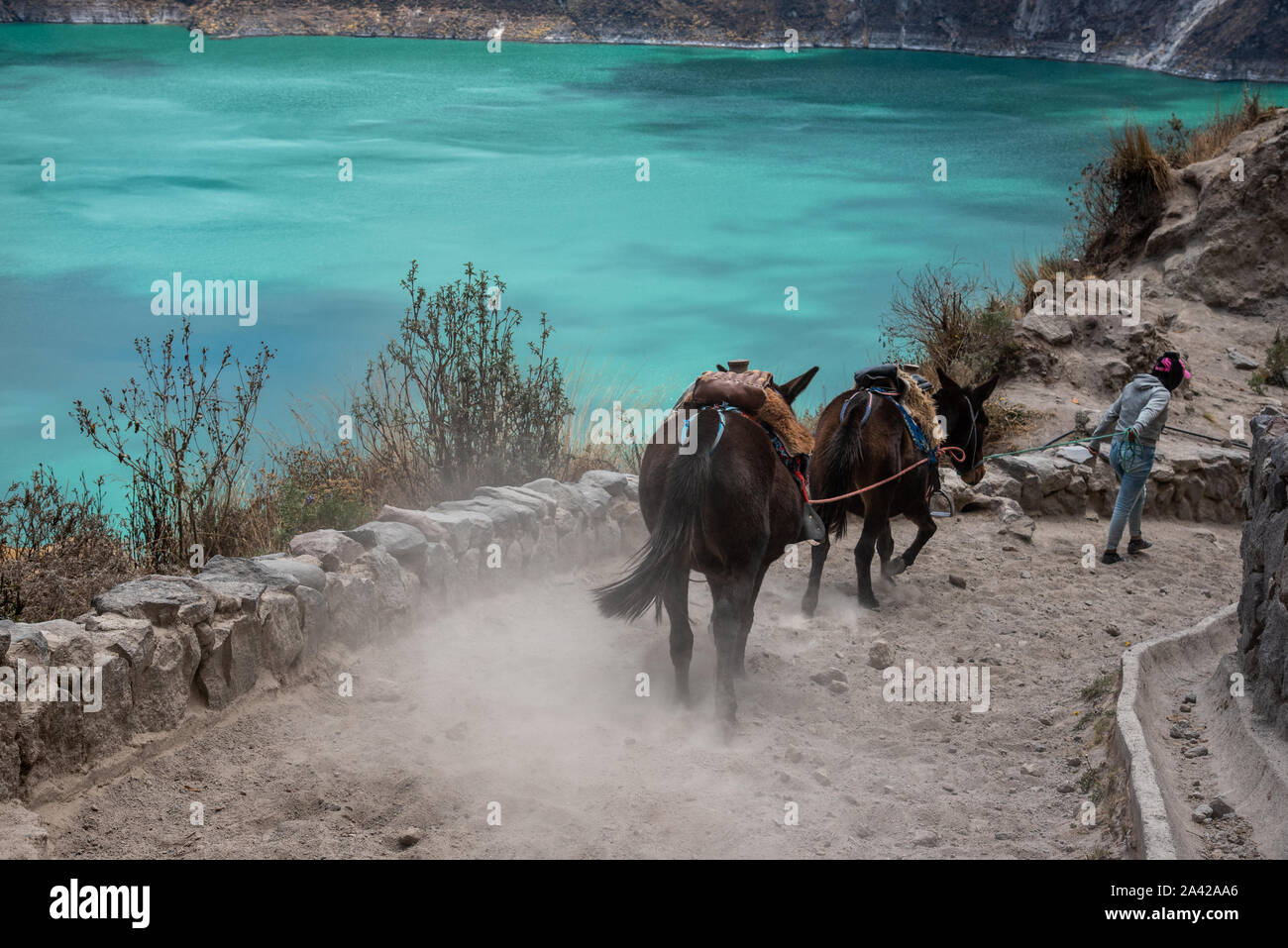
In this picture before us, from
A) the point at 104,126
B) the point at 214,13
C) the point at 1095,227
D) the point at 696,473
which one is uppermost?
the point at 214,13

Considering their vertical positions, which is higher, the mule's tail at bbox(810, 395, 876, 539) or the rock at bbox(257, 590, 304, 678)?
the mule's tail at bbox(810, 395, 876, 539)

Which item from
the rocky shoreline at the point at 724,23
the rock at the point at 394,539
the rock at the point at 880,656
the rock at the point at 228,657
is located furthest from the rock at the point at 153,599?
the rocky shoreline at the point at 724,23

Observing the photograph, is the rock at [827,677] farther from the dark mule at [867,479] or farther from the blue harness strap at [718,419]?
the blue harness strap at [718,419]

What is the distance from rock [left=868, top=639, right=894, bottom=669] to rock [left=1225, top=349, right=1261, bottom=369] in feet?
26.4

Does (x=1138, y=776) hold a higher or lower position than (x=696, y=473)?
lower

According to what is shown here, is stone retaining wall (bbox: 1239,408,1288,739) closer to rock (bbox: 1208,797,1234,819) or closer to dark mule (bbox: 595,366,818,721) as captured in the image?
rock (bbox: 1208,797,1234,819)

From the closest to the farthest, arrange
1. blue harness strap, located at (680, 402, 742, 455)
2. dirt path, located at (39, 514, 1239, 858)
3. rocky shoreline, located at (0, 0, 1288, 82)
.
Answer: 1. dirt path, located at (39, 514, 1239, 858)
2. blue harness strap, located at (680, 402, 742, 455)
3. rocky shoreline, located at (0, 0, 1288, 82)

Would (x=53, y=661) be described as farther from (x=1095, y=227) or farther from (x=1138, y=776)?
(x=1095, y=227)

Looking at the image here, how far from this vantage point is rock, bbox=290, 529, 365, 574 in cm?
587

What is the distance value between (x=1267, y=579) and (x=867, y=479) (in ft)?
8.86

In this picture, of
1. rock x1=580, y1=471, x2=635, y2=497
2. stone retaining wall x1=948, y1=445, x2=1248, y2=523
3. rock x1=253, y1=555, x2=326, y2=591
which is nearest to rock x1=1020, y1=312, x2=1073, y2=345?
stone retaining wall x1=948, y1=445, x2=1248, y2=523

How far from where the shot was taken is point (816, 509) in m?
7.25

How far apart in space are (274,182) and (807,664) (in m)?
20.3
